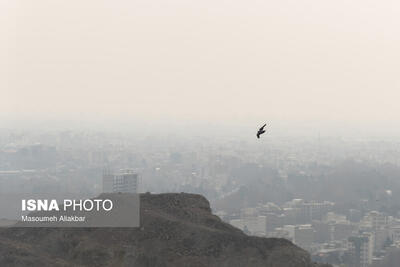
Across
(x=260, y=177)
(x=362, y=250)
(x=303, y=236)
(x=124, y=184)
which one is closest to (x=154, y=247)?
(x=124, y=184)

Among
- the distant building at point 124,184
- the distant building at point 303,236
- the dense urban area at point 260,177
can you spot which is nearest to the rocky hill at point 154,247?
the dense urban area at point 260,177

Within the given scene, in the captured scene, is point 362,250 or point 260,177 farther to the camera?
point 260,177

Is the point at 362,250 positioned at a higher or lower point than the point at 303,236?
higher

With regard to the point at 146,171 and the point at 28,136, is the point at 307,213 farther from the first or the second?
the point at 28,136

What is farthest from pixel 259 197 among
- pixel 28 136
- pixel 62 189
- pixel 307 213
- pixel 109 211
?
pixel 109 211

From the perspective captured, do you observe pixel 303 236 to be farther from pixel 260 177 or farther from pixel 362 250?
pixel 260 177
